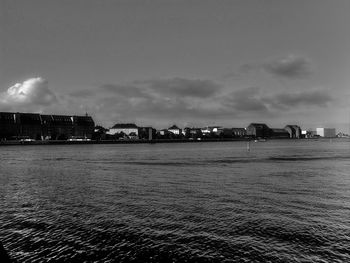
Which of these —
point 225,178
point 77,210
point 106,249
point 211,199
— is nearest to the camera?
point 106,249

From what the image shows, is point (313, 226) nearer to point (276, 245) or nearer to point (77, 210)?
point (276, 245)

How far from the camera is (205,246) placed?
1670 centimetres

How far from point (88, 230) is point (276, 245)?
9521 mm

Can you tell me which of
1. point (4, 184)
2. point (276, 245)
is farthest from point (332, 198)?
point (4, 184)

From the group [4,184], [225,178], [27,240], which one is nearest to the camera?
[27,240]

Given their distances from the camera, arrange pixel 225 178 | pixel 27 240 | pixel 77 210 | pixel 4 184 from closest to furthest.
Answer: pixel 27 240 → pixel 77 210 → pixel 4 184 → pixel 225 178

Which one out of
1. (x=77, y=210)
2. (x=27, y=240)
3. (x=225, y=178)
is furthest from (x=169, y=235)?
(x=225, y=178)

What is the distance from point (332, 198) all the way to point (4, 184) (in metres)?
32.4

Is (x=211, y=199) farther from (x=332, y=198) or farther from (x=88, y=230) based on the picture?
(x=88, y=230)

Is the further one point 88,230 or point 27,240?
point 88,230

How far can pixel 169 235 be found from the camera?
18.4 m

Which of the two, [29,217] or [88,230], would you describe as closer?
[88,230]

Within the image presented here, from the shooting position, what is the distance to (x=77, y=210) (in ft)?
82.9

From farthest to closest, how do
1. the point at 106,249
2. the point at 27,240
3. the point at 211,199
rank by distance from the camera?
the point at 211,199, the point at 27,240, the point at 106,249
